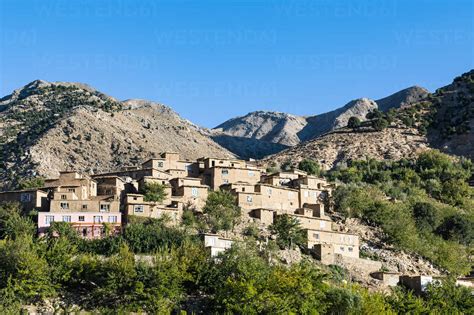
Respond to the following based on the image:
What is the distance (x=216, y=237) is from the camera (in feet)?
188

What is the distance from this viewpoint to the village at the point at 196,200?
191 feet

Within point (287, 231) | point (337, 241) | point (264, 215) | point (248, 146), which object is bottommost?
point (337, 241)

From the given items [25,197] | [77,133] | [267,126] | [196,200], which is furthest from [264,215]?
[267,126]

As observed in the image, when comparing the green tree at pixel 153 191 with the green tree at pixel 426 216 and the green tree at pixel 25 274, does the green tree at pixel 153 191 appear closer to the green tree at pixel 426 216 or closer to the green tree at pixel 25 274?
the green tree at pixel 25 274

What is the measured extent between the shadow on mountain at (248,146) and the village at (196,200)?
6851 centimetres

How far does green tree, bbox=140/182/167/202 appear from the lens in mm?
61250

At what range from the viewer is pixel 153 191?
62406mm

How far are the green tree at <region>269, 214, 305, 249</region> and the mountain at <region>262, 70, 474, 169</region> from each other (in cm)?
3717

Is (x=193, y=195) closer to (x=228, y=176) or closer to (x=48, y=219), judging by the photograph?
(x=228, y=176)

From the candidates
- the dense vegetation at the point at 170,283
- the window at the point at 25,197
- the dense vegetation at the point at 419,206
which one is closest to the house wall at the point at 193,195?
the dense vegetation at the point at 170,283

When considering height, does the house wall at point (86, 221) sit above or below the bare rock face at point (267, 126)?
below

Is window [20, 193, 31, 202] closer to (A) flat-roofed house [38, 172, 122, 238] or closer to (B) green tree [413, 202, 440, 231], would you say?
(A) flat-roofed house [38, 172, 122, 238]

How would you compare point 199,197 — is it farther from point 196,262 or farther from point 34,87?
point 34,87

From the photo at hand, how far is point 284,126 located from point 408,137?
6998cm
